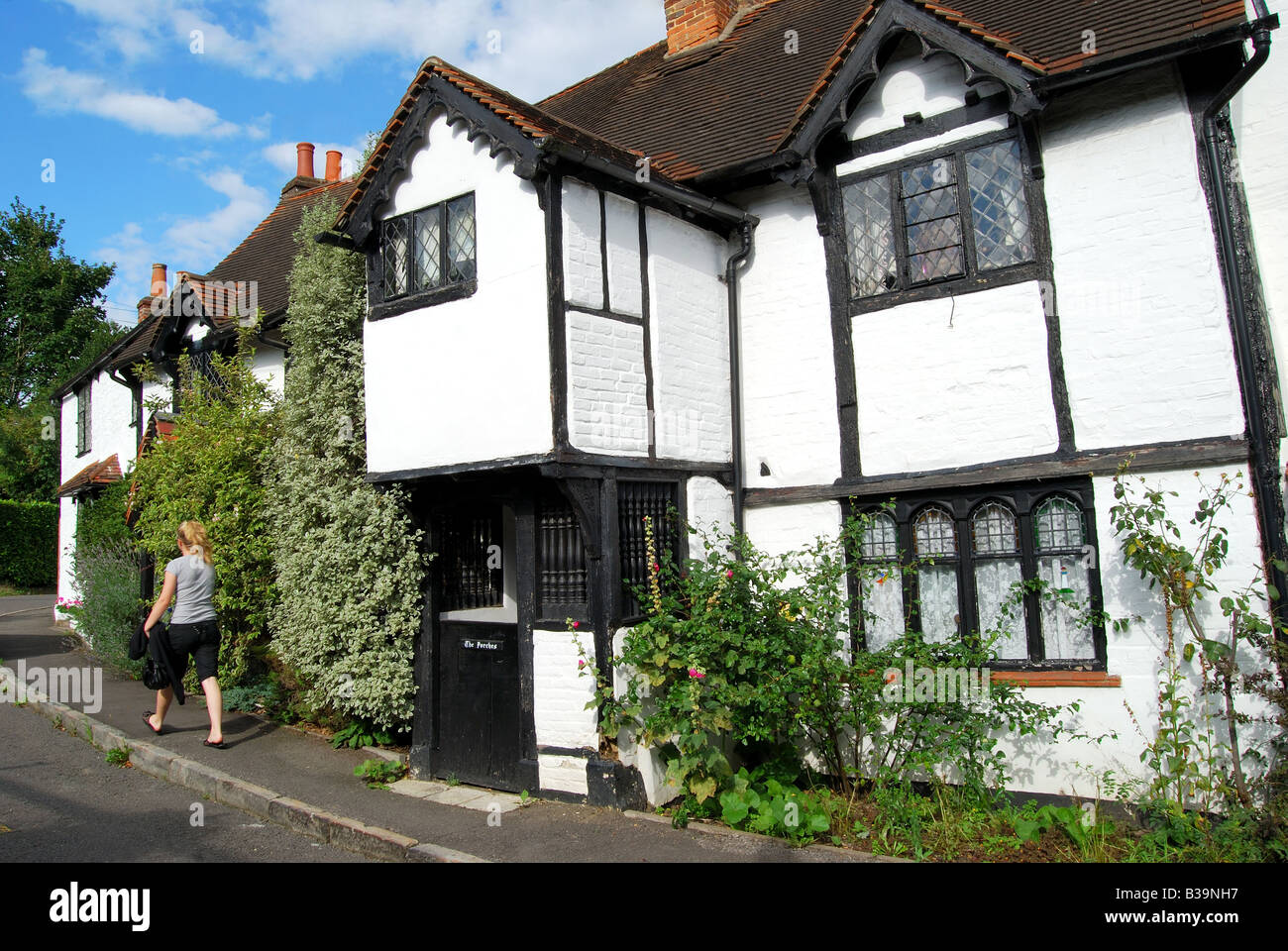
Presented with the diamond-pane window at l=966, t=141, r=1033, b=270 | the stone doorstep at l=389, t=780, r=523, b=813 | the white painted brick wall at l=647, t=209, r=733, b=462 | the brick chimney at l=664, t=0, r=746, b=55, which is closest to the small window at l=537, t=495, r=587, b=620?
the white painted brick wall at l=647, t=209, r=733, b=462

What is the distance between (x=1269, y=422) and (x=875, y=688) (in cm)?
332

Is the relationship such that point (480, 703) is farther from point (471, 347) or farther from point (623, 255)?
point (623, 255)

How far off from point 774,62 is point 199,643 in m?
8.66

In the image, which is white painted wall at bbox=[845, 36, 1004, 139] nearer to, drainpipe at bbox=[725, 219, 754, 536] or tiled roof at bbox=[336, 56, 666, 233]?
drainpipe at bbox=[725, 219, 754, 536]

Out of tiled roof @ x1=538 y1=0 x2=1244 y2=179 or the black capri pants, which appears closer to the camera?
tiled roof @ x1=538 y1=0 x2=1244 y2=179

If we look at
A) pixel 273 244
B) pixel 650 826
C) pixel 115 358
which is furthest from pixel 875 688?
pixel 115 358

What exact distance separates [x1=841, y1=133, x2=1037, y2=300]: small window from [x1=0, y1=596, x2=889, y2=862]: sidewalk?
4626mm

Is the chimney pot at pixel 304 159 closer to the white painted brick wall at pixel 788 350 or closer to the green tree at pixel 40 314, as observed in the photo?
the white painted brick wall at pixel 788 350

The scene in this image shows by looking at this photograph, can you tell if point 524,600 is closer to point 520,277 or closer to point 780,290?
point 520,277

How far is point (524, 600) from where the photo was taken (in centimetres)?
708

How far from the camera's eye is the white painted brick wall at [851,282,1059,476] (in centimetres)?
677

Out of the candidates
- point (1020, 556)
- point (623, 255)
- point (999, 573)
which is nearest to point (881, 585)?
point (999, 573)

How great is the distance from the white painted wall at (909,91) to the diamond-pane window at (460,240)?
3465 millimetres

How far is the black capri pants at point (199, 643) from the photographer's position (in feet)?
25.1
